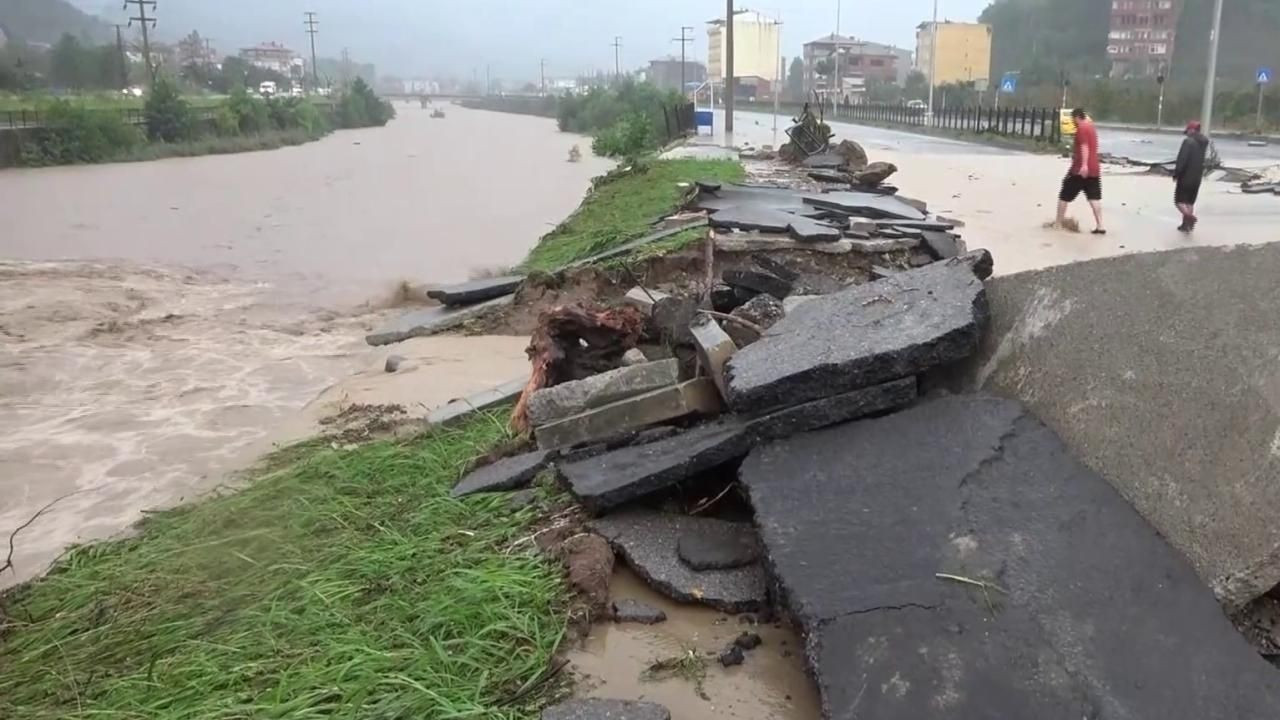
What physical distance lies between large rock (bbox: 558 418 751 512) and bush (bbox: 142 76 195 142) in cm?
4491

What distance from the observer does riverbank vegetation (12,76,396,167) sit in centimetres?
3762

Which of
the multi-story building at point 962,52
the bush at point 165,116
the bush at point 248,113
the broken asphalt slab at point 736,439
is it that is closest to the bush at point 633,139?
the bush at point 165,116

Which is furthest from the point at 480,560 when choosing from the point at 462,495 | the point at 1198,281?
the point at 1198,281

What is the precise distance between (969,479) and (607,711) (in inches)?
58.7

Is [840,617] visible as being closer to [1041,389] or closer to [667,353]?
[1041,389]

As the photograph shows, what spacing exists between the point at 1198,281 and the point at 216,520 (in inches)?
173

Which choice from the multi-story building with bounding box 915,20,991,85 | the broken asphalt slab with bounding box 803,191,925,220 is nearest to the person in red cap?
the broken asphalt slab with bounding box 803,191,925,220

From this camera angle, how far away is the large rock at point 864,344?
3.94 meters

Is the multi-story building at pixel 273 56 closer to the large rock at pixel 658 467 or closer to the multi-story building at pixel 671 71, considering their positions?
the multi-story building at pixel 671 71

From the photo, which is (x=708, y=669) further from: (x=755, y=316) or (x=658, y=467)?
(x=755, y=316)

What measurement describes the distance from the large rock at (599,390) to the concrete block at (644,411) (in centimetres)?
8

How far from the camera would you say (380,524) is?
4480 millimetres

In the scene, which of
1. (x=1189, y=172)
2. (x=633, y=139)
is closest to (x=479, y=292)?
(x=1189, y=172)

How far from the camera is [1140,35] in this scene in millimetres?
69812
